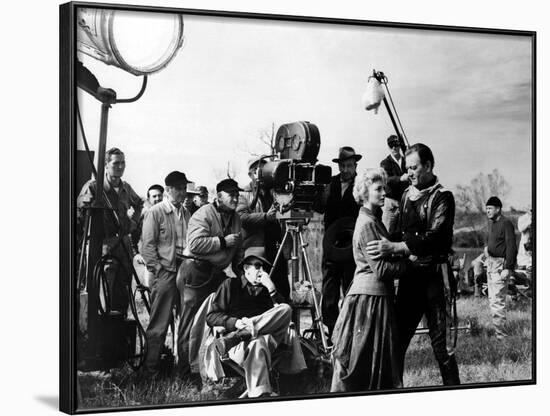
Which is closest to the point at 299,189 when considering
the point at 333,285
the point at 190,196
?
the point at 333,285

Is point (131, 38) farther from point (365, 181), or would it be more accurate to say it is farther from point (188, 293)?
point (365, 181)

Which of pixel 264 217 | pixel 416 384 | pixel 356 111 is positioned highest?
pixel 356 111

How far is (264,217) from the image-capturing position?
903 cm

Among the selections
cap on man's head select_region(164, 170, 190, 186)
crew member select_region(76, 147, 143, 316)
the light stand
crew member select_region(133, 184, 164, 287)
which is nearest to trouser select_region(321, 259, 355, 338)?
cap on man's head select_region(164, 170, 190, 186)

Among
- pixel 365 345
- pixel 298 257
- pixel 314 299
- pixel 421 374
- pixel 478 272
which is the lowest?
pixel 421 374

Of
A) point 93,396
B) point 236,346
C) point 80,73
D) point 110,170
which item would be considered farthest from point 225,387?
point 80,73

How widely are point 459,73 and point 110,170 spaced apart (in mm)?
2752

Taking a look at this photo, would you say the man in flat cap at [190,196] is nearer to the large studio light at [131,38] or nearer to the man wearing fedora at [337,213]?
the large studio light at [131,38]

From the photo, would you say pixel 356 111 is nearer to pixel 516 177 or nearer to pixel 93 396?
pixel 516 177

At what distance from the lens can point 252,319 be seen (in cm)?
899

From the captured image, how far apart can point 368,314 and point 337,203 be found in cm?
81

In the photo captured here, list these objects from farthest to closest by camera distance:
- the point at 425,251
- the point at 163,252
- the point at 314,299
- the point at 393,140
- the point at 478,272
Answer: the point at 478,272, the point at 425,251, the point at 393,140, the point at 314,299, the point at 163,252

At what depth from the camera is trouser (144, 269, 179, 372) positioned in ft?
28.5

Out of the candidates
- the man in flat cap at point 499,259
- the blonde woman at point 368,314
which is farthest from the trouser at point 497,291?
the blonde woman at point 368,314
